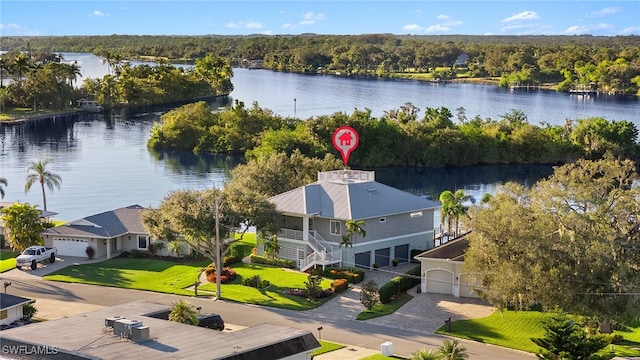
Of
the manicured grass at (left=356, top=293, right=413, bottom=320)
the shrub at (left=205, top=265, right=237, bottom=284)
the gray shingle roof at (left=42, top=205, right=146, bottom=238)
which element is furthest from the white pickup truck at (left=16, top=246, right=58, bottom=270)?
the manicured grass at (left=356, top=293, right=413, bottom=320)

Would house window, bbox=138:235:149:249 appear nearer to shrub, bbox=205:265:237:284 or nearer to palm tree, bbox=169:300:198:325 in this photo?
shrub, bbox=205:265:237:284

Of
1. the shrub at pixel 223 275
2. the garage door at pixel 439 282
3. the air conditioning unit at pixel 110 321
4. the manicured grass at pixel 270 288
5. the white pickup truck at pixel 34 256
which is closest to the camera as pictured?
the air conditioning unit at pixel 110 321

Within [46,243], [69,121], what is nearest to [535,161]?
[46,243]

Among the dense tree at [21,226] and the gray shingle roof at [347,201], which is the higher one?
the gray shingle roof at [347,201]

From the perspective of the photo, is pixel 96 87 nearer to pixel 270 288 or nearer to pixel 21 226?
pixel 21 226

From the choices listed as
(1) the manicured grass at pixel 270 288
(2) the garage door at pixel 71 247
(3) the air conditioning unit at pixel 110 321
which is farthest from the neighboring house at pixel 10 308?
(2) the garage door at pixel 71 247

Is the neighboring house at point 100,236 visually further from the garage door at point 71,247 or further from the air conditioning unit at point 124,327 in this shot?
the air conditioning unit at point 124,327
